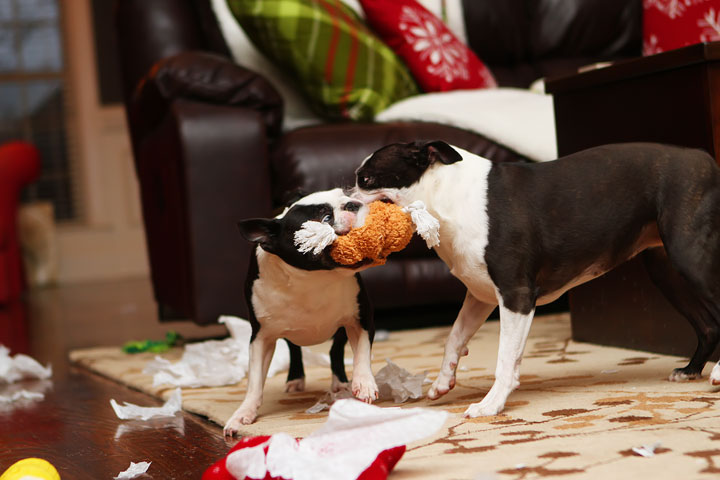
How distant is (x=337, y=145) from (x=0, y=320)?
2.48 metres

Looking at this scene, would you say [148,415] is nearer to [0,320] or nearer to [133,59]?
[133,59]

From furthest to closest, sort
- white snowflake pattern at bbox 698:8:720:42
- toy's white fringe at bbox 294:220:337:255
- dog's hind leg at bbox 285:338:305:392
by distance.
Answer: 1. white snowflake pattern at bbox 698:8:720:42
2. dog's hind leg at bbox 285:338:305:392
3. toy's white fringe at bbox 294:220:337:255

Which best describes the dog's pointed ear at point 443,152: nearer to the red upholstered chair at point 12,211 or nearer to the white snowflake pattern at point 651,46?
the white snowflake pattern at point 651,46

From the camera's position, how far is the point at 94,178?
6.85 meters

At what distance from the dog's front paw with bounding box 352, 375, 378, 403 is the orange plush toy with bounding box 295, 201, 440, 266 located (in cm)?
24

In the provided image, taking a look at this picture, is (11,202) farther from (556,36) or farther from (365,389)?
(365,389)

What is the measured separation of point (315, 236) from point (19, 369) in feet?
4.44

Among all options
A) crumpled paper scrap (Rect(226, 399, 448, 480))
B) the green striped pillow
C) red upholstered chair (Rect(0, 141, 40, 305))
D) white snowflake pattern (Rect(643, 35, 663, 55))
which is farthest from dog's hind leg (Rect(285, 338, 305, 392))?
red upholstered chair (Rect(0, 141, 40, 305))

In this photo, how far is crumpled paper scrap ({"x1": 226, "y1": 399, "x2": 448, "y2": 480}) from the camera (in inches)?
42.9

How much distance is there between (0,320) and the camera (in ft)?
14.1

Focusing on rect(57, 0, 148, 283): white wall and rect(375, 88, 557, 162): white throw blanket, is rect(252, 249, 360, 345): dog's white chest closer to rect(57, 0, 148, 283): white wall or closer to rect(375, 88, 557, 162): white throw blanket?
rect(375, 88, 557, 162): white throw blanket

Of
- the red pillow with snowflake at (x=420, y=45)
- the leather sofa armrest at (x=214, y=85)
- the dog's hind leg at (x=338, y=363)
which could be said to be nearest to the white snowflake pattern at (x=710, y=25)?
the red pillow with snowflake at (x=420, y=45)

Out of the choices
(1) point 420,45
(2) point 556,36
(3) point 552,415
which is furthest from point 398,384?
(2) point 556,36

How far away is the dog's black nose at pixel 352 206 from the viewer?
1.49m
